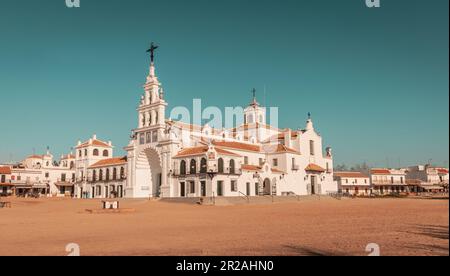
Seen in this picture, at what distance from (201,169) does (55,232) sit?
100 feet

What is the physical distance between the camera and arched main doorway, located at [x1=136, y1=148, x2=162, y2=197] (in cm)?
5416

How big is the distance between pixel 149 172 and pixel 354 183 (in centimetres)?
5817

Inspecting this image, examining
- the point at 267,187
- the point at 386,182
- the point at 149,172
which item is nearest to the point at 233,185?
the point at 267,187

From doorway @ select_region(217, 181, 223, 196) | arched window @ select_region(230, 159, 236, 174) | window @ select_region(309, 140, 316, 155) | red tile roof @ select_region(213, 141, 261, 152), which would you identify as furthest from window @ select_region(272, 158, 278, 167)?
doorway @ select_region(217, 181, 223, 196)

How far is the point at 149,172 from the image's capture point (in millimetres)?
55344

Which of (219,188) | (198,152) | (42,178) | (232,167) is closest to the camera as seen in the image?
(219,188)

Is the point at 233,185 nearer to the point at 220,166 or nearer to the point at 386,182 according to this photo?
the point at 220,166

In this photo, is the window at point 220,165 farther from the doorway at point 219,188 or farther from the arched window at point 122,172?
the arched window at point 122,172

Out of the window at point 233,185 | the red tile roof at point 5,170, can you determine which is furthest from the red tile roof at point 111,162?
the red tile roof at point 5,170

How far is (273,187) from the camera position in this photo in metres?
51.9

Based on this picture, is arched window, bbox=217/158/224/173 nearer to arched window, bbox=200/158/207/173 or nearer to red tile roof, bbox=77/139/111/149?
arched window, bbox=200/158/207/173
